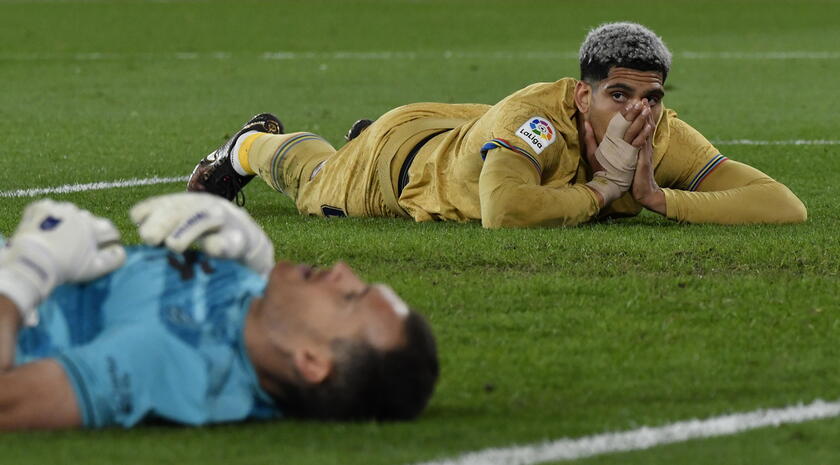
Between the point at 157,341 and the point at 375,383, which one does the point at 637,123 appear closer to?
the point at 375,383

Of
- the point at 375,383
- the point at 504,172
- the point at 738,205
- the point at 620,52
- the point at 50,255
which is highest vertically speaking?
the point at 50,255

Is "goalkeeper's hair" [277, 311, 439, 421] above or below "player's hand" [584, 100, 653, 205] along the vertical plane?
above

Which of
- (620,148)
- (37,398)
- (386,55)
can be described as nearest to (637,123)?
(620,148)

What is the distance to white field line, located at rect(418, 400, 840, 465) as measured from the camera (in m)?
3.40

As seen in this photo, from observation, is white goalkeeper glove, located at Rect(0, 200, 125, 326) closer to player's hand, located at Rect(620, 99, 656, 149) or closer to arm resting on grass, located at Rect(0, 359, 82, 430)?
arm resting on grass, located at Rect(0, 359, 82, 430)

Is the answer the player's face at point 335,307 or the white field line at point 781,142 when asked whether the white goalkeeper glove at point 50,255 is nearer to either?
the player's face at point 335,307

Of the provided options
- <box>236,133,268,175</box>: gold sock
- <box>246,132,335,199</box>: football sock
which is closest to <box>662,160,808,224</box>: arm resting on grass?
<box>246,132,335,199</box>: football sock

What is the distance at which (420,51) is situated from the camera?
19.2 metres

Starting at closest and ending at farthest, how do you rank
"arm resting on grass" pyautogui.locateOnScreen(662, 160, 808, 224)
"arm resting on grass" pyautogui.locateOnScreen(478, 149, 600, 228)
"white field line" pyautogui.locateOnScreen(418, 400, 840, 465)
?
"white field line" pyautogui.locateOnScreen(418, 400, 840, 465)
"arm resting on grass" pyautogui.locateOnScreen(478, 149, 600, 228)
"arm resting on grass" pyautogui.locateOnScreen(662, 160, 808, 224)

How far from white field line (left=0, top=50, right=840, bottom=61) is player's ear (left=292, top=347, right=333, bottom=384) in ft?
47.2

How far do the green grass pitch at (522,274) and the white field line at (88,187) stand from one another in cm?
14

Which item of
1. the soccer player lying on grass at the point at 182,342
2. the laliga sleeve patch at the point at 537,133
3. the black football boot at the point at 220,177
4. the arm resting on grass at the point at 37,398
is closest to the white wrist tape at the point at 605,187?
the laliga sleeve patch at the point at 537,133

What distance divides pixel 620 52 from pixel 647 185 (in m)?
0.57

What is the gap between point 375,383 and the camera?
3.58 m
